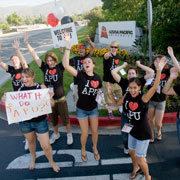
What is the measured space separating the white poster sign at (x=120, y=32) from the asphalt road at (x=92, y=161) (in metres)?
7.12

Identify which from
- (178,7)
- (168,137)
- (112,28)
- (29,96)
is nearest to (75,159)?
(29,96)

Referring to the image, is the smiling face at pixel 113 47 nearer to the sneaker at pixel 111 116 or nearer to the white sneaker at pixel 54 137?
the sneaker at pixel 111 116

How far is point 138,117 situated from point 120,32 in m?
9.12

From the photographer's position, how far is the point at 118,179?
10.5 ft

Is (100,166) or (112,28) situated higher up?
(112,28)

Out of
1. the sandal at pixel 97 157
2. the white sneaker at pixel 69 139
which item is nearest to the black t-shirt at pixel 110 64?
the white sneaker at pixel 69 139

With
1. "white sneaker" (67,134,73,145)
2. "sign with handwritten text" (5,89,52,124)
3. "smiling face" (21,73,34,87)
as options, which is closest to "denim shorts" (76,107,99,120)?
"sign with handwritten text" (5,89,52,124)

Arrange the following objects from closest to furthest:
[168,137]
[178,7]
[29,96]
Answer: [29,96], [168,137], [178,7]

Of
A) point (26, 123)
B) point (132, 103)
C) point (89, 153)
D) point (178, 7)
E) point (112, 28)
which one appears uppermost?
point (178, 7)

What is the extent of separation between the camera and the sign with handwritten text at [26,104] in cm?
307

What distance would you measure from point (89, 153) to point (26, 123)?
152 centimetres

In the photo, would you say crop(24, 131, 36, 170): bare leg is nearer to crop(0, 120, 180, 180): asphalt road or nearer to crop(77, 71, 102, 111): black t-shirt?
crop(0, 120, 180, 180): asphalt road

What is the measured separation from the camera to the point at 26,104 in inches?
122

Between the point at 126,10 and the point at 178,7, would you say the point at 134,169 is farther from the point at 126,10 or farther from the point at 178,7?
the point at 126,10
